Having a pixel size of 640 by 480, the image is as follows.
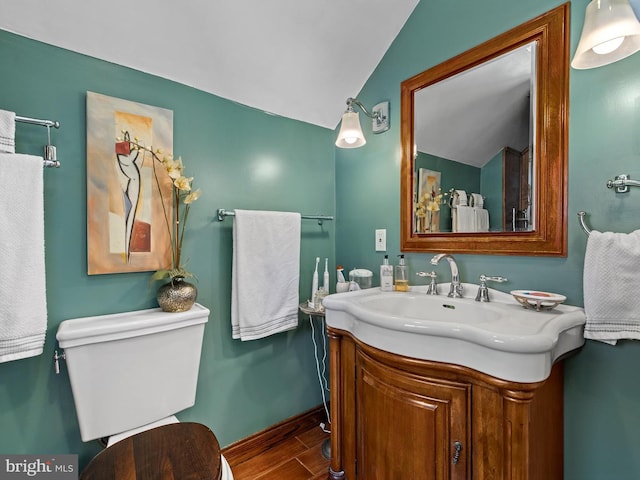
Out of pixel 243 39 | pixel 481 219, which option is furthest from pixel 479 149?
pixel 243 39

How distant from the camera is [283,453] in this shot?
1558 mm

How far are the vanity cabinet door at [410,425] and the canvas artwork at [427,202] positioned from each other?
66 cm

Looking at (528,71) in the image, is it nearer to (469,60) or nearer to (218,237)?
(469,60)

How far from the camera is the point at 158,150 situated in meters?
1.25

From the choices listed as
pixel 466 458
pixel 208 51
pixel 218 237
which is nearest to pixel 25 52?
pixel 208 51

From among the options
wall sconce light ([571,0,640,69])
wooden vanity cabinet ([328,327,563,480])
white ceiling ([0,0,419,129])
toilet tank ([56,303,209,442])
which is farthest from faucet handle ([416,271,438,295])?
white ceiling ([0,0,419,129])

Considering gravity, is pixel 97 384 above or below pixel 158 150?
below

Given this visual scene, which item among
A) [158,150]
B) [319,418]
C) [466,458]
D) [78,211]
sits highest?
[158,150]

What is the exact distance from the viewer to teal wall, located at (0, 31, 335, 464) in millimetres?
1078

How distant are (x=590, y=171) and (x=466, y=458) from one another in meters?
0.94

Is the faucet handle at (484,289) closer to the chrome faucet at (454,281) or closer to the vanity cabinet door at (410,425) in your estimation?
the chrome faucet at (454,281)

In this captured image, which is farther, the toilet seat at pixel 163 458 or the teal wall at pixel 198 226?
the teal wall at pixel 198 226

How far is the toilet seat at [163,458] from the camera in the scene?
2.69ft

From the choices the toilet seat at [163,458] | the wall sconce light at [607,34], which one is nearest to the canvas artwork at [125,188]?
the toilet seat at [163,458]
